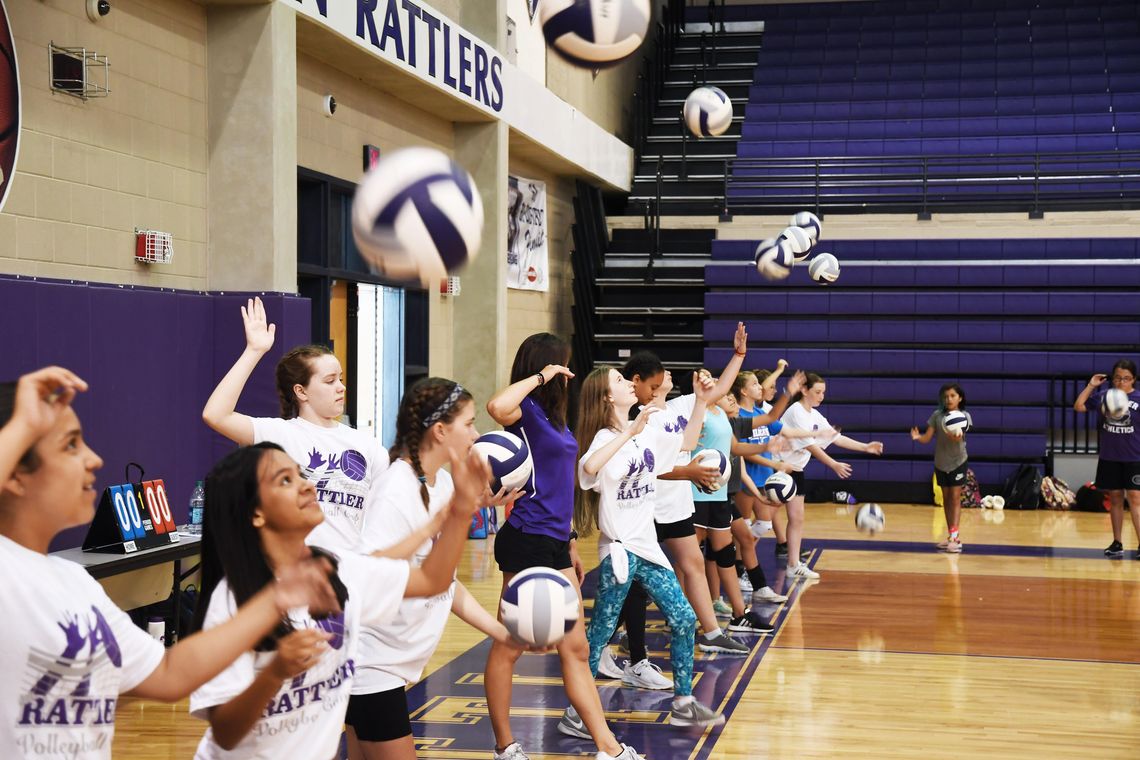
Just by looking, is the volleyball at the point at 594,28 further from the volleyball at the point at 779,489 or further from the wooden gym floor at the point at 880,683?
the volleyball at the point at 779,489

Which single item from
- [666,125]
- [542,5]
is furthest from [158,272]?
[666,125]

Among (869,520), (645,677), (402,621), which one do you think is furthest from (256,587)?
(869,520)

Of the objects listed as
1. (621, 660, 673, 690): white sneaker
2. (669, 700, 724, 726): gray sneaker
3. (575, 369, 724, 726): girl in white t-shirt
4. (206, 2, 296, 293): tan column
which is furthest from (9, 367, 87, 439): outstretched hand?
(206, 2, 296, 293): tan column

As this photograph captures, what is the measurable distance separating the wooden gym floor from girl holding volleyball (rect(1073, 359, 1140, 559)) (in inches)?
28.4

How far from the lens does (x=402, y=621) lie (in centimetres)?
329

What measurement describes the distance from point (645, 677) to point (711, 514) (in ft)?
4.25

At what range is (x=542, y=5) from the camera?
4289 mm

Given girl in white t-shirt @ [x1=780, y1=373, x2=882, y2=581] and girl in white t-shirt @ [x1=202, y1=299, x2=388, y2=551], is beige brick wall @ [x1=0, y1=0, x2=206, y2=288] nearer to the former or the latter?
girl in white t-shirt @ [x1=202, y1=299, x2=388, y2=551]

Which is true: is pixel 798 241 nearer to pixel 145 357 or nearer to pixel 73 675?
pixel 145 357

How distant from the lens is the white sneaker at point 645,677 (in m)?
6.25

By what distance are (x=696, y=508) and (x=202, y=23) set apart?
4268 mm

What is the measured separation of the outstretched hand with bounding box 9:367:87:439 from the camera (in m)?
1.89

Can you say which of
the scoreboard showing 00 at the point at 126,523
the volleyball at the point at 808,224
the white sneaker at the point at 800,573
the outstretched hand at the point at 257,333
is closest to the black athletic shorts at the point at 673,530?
the scoreboard showing 00 at the point at 126,523

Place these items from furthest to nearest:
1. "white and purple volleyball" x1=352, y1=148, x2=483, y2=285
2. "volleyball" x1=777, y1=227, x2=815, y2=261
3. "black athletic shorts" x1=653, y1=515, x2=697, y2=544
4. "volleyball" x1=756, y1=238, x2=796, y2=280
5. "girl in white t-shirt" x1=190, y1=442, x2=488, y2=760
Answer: "volleyball" x1=777, y1=227, x2=815, y2=261, "volleyball" x1=756, y1=238, x2=796, y2=280, "black athletic shorts" x1=653, y1=515, x2=697, y2=544, "white and purple volleyball" x1=352, y1=148, x2=483, y2=285, "girl in white t-shirt" x1=190, y1=442, x2=488, y2=760
